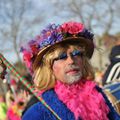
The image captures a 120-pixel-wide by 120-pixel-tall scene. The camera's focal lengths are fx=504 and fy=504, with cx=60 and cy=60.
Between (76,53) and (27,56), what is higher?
(27,56)

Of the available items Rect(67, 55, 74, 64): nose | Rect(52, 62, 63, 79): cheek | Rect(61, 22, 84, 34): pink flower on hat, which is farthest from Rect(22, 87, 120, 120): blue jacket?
Rect(61, 22, 84, 34): pink flower on hat

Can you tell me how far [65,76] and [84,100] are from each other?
241 mm

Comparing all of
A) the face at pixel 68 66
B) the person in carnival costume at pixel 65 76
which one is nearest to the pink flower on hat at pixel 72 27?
the person in carnival costume at pixel 65 76

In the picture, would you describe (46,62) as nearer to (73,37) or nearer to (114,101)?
(73,37)

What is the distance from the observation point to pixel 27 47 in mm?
3633

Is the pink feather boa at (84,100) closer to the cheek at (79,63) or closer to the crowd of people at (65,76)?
the crowd of people at (65,76)

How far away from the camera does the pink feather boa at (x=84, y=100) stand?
3.36 m

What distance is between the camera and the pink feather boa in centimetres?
336

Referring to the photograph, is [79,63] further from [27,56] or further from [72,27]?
[27,56]

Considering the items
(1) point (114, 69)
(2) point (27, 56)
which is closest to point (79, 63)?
(2) point (27, 56)

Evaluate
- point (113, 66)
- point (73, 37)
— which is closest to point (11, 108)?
point (113, 66)

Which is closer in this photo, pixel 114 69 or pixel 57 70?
pixel 57 70

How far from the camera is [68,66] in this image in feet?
11.0

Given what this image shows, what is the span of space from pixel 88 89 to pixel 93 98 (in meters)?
0.07
